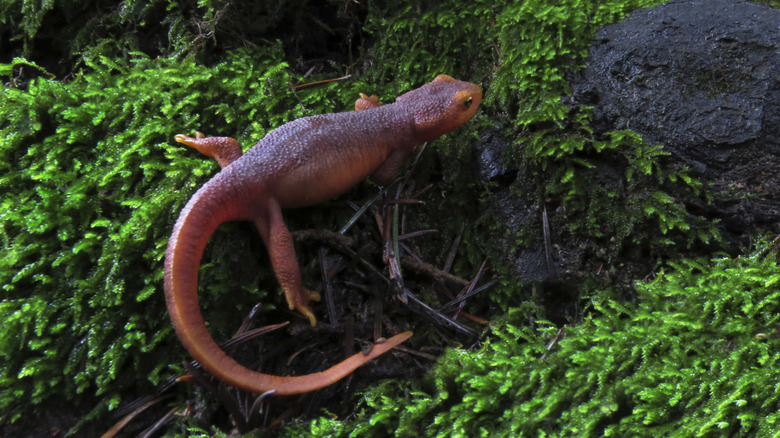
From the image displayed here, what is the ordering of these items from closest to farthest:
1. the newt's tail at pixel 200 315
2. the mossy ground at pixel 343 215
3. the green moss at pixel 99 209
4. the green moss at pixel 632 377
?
the green moss at pixel 632 377, the mossy ground at pixel 343 215, the newt's tail at pixel 200 315, the green moss at pixel 99 209

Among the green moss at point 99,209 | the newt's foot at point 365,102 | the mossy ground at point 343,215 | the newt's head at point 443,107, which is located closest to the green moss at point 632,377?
the mossy ground at point 343,215

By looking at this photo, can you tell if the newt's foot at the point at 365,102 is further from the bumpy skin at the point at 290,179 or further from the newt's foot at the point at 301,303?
the newt's foot at the point at 301,303

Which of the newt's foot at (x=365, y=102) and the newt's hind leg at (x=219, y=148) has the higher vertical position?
the newt's foot at (x=365, y=102)

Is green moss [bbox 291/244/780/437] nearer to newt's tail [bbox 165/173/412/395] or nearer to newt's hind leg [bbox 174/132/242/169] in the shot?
newt's tail [bbox 165/173/412/395]

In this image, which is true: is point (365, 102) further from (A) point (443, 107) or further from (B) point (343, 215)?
(B) point (343, 215)

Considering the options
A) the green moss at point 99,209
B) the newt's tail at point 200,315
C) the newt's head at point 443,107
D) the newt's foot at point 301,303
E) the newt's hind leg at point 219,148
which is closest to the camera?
the newt's tail at point 200,315

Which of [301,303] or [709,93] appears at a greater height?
[709,93]

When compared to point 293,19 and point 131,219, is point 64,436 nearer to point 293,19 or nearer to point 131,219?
point 131,219

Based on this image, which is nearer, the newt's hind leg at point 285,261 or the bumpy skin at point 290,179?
the bumpy skin at point 290,179

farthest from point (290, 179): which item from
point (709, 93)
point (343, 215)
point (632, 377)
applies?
point (709, 93)
